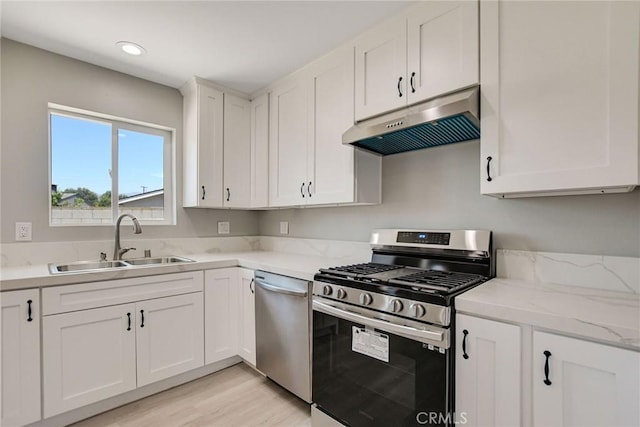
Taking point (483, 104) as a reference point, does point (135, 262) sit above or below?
below

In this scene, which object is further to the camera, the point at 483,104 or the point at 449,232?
the point at 449,232

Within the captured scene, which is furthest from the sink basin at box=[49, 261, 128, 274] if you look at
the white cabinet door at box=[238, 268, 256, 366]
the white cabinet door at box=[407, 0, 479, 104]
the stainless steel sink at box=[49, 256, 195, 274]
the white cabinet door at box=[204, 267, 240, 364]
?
the white cabinet door at box=[407, 0, 479, 104]

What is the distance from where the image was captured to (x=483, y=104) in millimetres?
1456

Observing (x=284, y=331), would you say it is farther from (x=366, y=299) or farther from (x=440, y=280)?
(x=440, y=280)

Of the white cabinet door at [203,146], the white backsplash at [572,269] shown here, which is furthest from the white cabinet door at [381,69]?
the white cabinet door at [203,146]

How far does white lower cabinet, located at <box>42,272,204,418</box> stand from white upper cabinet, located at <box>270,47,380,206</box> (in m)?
1.04

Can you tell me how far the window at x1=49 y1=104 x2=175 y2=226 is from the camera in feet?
7.66

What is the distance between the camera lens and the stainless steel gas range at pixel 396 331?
1.27 m

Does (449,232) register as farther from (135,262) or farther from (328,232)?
(135,262)

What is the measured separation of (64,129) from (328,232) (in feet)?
7.10

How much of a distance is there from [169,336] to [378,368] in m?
1.47

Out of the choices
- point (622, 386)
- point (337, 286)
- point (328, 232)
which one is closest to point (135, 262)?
point (328, 232)

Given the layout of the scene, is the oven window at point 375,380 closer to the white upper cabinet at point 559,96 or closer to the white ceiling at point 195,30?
the white upper cabinet at point 559,96

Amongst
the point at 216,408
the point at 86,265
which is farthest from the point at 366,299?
the point at 86,265
